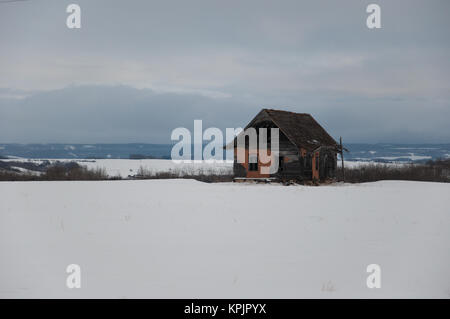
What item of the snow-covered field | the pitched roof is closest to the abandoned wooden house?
the pitched roof

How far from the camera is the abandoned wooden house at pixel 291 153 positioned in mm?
32094

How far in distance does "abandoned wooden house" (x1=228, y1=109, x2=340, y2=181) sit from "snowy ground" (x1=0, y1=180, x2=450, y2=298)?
1564cm

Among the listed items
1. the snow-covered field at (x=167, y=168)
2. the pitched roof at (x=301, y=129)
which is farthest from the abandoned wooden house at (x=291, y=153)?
the snow-covered field at (x=167, y=168)

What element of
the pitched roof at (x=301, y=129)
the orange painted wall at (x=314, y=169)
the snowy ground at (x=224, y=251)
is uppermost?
the pitched roof at (x=301, y=129)

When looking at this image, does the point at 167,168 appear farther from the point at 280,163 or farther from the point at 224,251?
the point at 224,251

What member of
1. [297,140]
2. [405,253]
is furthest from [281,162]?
[405,253]

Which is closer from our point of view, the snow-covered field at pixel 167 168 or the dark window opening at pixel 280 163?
the dark window opening at pixel 280 163

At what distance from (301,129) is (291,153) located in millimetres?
3543

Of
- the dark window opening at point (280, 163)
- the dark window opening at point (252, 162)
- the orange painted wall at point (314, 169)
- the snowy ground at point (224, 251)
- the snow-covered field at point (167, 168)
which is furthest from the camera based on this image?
the snow-covered field at point (167, 168)

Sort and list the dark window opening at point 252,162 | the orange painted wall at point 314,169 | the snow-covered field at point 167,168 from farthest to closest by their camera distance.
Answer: the snow-covered field at point 167,168 → the dark window opening at point 252,162 → the orange painted wall at point 314,169

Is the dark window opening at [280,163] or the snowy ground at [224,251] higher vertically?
the dark window opening at [280,163]

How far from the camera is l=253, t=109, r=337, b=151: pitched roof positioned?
107ft

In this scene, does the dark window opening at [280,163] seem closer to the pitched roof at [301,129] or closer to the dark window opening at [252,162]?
the pitched roof at [301,129]
